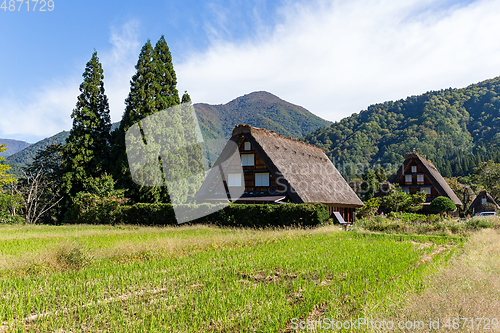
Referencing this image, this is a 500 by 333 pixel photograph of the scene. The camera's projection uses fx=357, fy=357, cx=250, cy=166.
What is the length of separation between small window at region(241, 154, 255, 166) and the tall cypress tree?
1308 centimetres

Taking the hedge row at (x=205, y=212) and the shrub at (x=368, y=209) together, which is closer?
the hedge row at (x=205, y=212)

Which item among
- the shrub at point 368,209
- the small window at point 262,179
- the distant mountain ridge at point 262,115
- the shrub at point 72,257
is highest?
the distant mountain ridge at point 262,115

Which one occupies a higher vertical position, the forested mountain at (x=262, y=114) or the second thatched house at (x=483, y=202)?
the forested mountain at (x=262, y=114)

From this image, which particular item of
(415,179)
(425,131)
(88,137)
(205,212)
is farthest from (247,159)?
(425,131)

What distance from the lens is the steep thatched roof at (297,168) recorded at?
23.9m

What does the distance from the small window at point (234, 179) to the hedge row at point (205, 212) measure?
486cm

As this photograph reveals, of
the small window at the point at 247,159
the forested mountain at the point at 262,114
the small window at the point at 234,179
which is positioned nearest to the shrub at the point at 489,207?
the small window at the point at 247,159

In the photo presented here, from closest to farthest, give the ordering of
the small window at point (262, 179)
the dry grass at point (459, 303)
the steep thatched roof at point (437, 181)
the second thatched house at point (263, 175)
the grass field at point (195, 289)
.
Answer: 1. the dry grass at point (459, 303)
2. the grass field at point (195, 289)
3. the second thatched house at point (263, 175)
4. the small window at point (262, 179)
5. the steep thatched roof at point (437, 181)

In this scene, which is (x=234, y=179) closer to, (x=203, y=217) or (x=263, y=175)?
(x=263, y=175)

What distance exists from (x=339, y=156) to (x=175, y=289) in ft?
263

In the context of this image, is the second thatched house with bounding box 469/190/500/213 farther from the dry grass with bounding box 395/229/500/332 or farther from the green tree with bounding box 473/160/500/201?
the dry grass with bounding box 395/229/500/332

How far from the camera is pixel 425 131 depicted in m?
90.2

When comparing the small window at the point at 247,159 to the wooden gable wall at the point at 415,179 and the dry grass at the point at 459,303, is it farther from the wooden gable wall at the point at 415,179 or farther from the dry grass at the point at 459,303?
the wooden gable wall at the point at 415,179

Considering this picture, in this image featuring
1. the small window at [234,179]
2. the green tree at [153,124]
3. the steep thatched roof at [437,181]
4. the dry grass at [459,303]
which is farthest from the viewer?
the steep thatched roof at [437,181]
